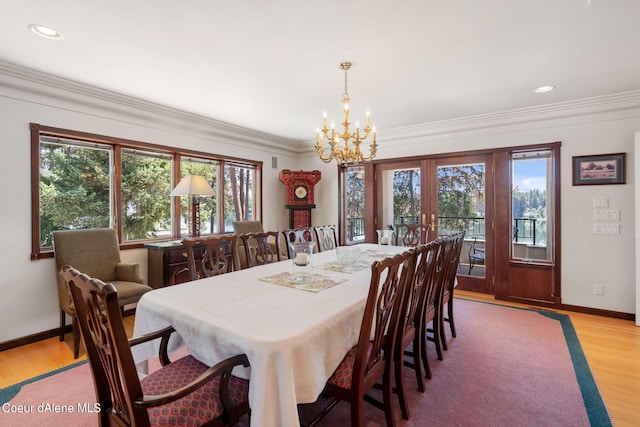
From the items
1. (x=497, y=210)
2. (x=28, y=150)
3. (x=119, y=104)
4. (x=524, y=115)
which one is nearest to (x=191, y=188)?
(x=119, y=104)

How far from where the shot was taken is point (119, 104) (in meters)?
3.39

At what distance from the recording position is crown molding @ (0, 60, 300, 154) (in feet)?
8.98

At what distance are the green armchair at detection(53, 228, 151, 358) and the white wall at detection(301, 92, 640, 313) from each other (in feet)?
14.7

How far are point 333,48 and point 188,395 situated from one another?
2.35 metres

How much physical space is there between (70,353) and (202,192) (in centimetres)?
190

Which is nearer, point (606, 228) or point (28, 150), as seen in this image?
point (28, 150)

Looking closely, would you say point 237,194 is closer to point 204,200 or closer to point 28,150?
point 204,200

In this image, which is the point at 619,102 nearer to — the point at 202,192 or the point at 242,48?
the point at 242,48

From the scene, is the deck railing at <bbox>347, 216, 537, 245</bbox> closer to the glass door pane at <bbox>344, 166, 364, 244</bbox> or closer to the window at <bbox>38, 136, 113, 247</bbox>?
the glass door pane at <bbox>344, 166, 364, 244</bbox>

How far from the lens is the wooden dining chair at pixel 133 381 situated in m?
0.96

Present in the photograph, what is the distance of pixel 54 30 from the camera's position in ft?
6.92

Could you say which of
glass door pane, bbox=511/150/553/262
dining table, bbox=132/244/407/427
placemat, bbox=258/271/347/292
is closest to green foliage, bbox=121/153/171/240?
dining table, bbox=132/244/407/427

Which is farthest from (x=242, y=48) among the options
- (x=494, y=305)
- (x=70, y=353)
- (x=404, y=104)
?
(x=494, y=305)

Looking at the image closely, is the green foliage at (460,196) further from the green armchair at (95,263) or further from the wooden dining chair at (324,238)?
the green armchair at (95,263)
